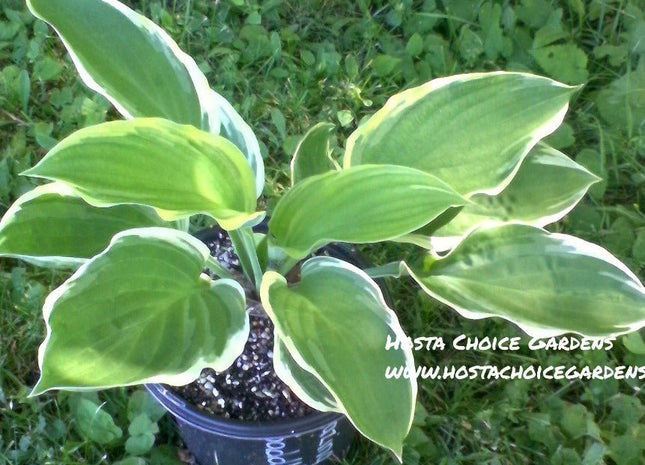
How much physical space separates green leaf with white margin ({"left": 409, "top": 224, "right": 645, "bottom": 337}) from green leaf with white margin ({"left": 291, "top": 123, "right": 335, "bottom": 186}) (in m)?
0.18

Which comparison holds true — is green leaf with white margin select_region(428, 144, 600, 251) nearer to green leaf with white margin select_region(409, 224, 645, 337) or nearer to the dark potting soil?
green leaf with white margin select_region(409, 224, 645, 337)

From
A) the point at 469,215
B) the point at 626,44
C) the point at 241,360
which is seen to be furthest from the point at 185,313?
the point at 626,44

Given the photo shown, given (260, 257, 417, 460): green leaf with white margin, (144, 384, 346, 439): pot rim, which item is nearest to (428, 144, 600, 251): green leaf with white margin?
(260, 257, 417, 460): green leaf with white margin

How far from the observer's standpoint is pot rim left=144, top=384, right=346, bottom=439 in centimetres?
91

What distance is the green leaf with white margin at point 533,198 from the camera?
0.89 meters

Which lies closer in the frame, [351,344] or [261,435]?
[351,344]

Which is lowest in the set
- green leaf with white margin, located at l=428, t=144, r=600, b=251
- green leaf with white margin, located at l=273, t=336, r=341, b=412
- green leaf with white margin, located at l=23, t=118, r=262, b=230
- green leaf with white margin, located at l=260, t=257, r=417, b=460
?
green leaf with white margin, located at l=273, t=336, r=341, b=412

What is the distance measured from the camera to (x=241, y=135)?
3.08 ft

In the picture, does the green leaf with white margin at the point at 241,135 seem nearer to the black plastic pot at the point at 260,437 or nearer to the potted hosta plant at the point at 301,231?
the potted hosta plant at the point at 301,231

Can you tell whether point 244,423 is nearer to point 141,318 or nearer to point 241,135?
point 141,318

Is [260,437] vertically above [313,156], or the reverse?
[313,156]

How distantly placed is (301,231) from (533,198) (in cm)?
27

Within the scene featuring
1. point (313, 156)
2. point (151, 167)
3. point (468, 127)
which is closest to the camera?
point (151, 167)

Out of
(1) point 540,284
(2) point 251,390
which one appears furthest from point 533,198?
(2) point 251,390
